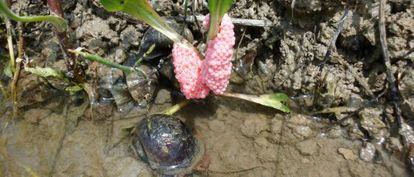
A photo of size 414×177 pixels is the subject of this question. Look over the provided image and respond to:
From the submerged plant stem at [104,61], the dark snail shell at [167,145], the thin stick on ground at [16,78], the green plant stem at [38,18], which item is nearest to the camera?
the green plant stem at [38,18]

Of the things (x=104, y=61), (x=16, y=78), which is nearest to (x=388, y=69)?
(x=104, y=61)

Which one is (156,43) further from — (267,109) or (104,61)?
(267,109)

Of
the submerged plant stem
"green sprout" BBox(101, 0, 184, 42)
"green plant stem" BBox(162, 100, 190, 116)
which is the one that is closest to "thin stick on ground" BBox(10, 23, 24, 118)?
the submerged plant stem

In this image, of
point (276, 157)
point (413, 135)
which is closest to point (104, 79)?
point (276, 157)

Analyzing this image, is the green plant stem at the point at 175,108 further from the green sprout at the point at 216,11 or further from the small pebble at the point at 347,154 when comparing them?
the small pebble at the point at 347,154

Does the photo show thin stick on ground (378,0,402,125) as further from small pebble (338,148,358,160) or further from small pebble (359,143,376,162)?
small pebble (338,148,358,160)

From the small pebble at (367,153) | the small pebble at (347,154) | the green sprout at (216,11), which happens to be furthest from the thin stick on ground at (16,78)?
the small pebble at (367,153)
